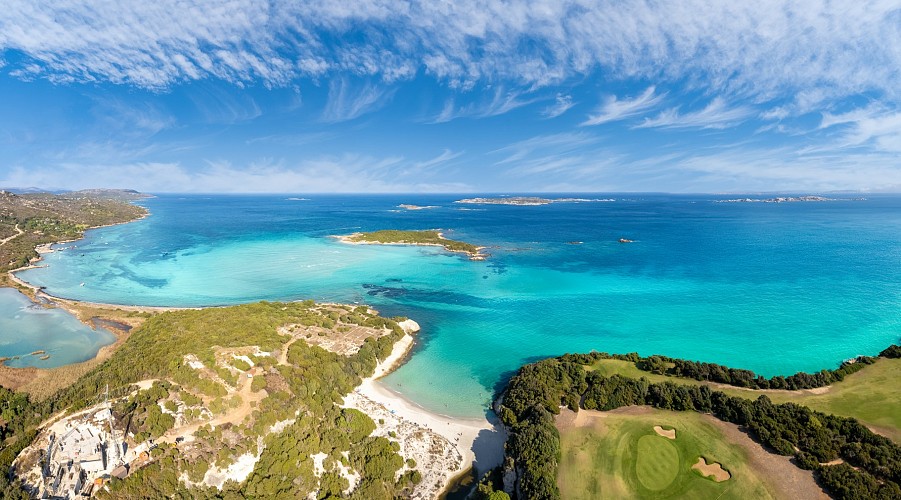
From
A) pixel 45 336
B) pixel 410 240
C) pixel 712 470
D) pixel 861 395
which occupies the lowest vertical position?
Answer: pixel 45 336

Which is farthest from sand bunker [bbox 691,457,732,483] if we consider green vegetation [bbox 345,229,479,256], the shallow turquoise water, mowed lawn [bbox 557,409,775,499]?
green vegetation [bbox 345,229,479,256]

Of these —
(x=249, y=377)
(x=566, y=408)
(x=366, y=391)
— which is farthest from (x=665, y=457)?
(x=249, y=377)

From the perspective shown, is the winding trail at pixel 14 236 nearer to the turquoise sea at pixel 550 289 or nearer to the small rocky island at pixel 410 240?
the turquoise sea at pixel 550 289

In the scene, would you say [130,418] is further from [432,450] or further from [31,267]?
[31,267]

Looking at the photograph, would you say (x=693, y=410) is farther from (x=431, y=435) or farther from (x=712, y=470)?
(x=431, y=435)

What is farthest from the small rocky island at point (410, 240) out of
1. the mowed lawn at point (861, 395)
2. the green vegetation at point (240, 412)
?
the mowed lawn at point (861, 395)

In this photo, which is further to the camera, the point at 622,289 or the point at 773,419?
the point at 622,289

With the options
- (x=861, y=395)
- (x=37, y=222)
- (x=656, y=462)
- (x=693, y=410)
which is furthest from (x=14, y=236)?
(x=861, y=395)
